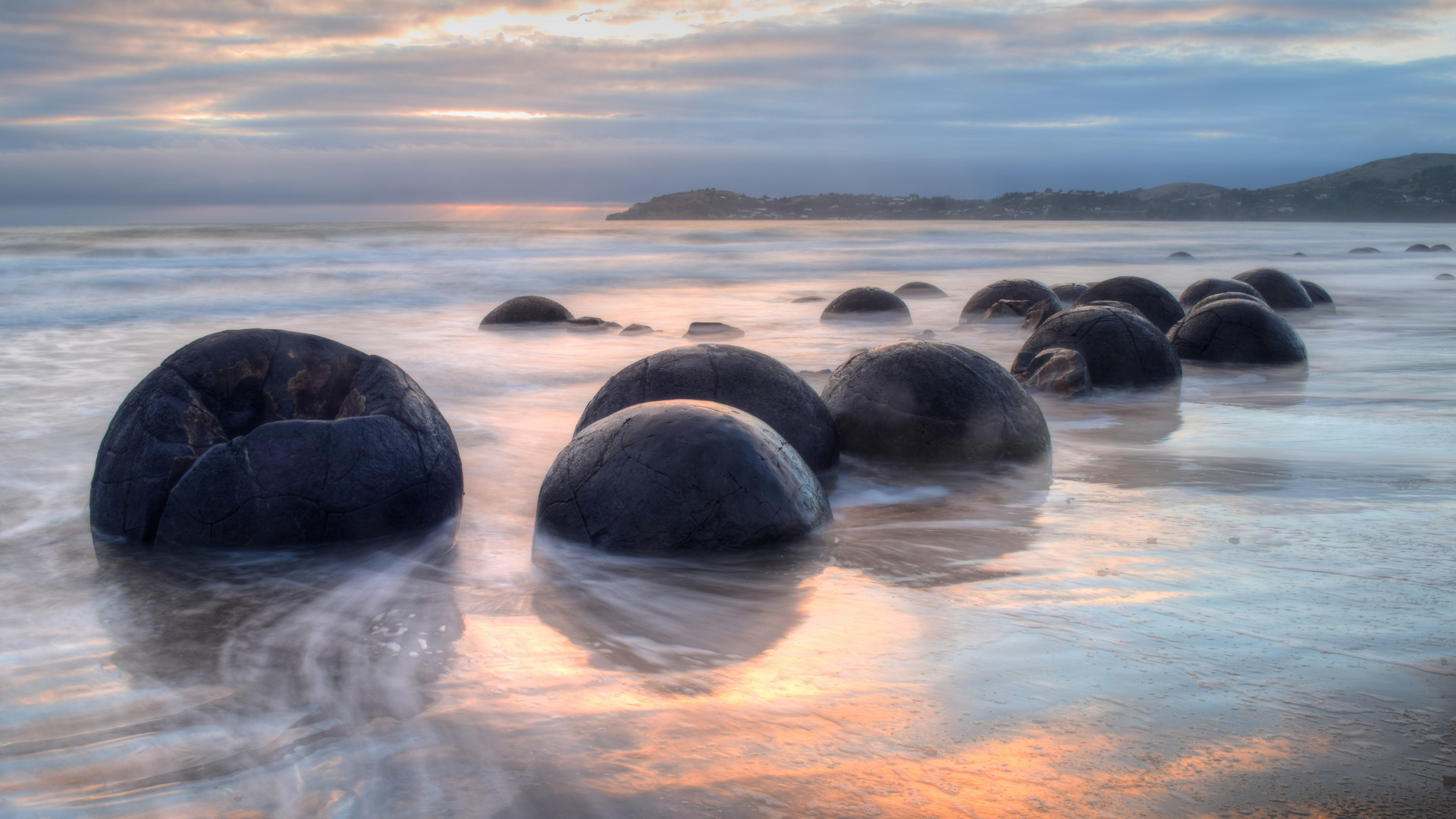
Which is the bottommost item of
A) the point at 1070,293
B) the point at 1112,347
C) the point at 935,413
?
the point at 935,413

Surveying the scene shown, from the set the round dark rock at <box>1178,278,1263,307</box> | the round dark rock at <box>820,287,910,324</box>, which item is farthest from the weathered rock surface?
the round dark rock at <box>820,287,910,324</box>

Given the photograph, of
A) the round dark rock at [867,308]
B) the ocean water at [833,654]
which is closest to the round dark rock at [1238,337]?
the ocean water at [833,654]

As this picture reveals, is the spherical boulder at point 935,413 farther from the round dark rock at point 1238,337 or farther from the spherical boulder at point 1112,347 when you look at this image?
the round dark rock at point 1238,337

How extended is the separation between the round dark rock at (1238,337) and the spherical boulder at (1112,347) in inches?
58.5

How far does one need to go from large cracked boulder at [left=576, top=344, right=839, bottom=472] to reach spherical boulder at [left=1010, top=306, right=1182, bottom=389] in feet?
13.3

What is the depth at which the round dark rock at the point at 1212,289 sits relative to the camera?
1352 centimetres

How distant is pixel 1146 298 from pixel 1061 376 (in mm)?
5115

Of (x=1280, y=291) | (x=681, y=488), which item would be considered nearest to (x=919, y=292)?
(x=1280, y=291)

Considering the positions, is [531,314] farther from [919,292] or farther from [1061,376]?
[919,292]

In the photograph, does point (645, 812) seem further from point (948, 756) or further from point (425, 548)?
point (425, 548)

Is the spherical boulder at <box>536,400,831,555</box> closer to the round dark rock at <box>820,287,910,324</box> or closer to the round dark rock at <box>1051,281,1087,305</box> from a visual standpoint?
the round dark rock at <box>820,287,910,324</box>

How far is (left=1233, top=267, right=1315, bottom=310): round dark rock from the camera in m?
17.0

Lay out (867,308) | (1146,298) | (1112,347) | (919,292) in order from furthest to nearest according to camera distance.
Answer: (919,292)
(867,308)
(1146,298)
(1112,347)

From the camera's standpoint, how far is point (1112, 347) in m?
9.00
